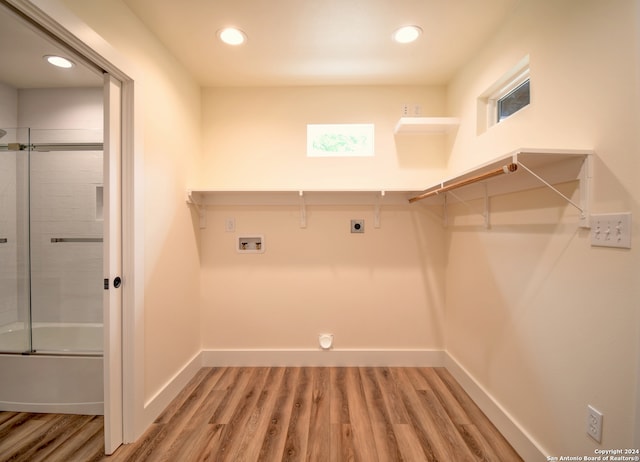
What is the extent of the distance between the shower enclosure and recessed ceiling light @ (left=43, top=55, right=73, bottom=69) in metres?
0.46

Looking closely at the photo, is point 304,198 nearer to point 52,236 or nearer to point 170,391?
point 170,391

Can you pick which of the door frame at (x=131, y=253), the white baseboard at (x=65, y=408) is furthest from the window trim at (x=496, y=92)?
the white baseboard at (x=65, y=408)

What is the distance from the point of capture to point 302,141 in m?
2.32

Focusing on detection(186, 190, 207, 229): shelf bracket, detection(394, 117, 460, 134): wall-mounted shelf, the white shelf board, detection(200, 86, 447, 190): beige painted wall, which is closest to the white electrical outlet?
the white shelf board

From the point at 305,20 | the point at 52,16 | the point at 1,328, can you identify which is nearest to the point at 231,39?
the point at 305,20

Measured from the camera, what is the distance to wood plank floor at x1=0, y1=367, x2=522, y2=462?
54.5 inches

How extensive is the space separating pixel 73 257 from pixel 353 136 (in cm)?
265

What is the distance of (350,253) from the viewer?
230 centimetres

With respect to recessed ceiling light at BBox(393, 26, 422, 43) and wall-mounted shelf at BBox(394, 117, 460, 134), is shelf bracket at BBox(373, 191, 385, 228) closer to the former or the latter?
wall-mounted shelf at BBox(394, 117, 460, 134)

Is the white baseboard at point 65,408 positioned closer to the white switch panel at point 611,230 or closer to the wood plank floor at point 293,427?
the wood plank floor at point 293,427

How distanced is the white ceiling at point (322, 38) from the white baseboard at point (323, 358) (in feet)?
7.55

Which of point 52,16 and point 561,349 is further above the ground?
point 52,16

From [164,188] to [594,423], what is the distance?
8.01ft

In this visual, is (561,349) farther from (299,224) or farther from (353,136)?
(353,136)
